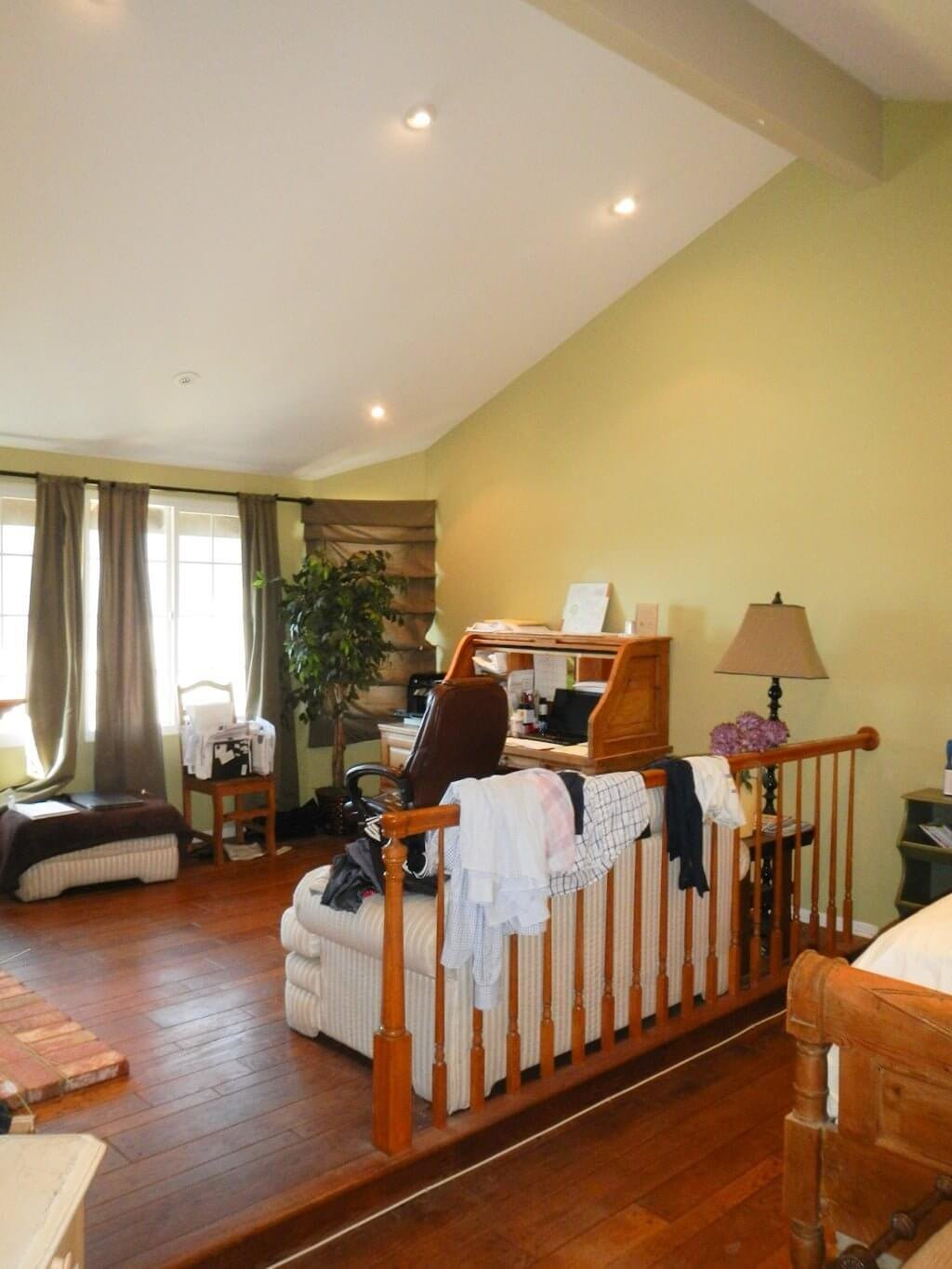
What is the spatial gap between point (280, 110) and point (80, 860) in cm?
359

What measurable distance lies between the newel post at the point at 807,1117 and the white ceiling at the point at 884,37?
311cm

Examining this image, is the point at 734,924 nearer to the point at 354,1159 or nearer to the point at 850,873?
the point at 850,873

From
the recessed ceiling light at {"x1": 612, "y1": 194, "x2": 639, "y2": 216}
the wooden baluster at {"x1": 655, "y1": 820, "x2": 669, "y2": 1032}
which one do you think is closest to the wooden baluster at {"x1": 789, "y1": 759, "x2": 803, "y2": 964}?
the wooden baluster at {"x1": 655, "y1": 820, "x2": 669, "y2": 1032}

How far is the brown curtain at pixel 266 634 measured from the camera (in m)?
6.17

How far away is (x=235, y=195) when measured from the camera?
3.60m

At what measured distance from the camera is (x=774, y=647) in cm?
406

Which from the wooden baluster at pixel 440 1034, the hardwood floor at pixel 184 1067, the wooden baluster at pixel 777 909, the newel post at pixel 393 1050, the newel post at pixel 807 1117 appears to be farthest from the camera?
the wooden baluster at pixel 777 909

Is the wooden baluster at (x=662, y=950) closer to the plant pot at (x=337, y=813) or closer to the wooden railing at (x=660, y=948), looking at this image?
the wooden railing at (x=660, y=948)

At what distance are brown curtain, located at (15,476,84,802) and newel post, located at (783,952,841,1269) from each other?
4.53 m

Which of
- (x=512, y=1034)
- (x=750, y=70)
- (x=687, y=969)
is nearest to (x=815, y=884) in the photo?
(x=687, y=969)

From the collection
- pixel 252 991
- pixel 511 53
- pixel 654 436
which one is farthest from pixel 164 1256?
pixel 654 436

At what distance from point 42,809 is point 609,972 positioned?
3.27m

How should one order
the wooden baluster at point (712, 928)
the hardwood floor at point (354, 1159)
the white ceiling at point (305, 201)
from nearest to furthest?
the hardwood floor at point (354, 1159), the white ceiling at point (305, 201), the wooden baluster at point (712, 928)

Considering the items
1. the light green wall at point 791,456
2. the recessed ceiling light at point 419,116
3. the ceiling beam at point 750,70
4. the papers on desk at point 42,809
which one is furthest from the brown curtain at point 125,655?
the ceiling beam at point 750,70
